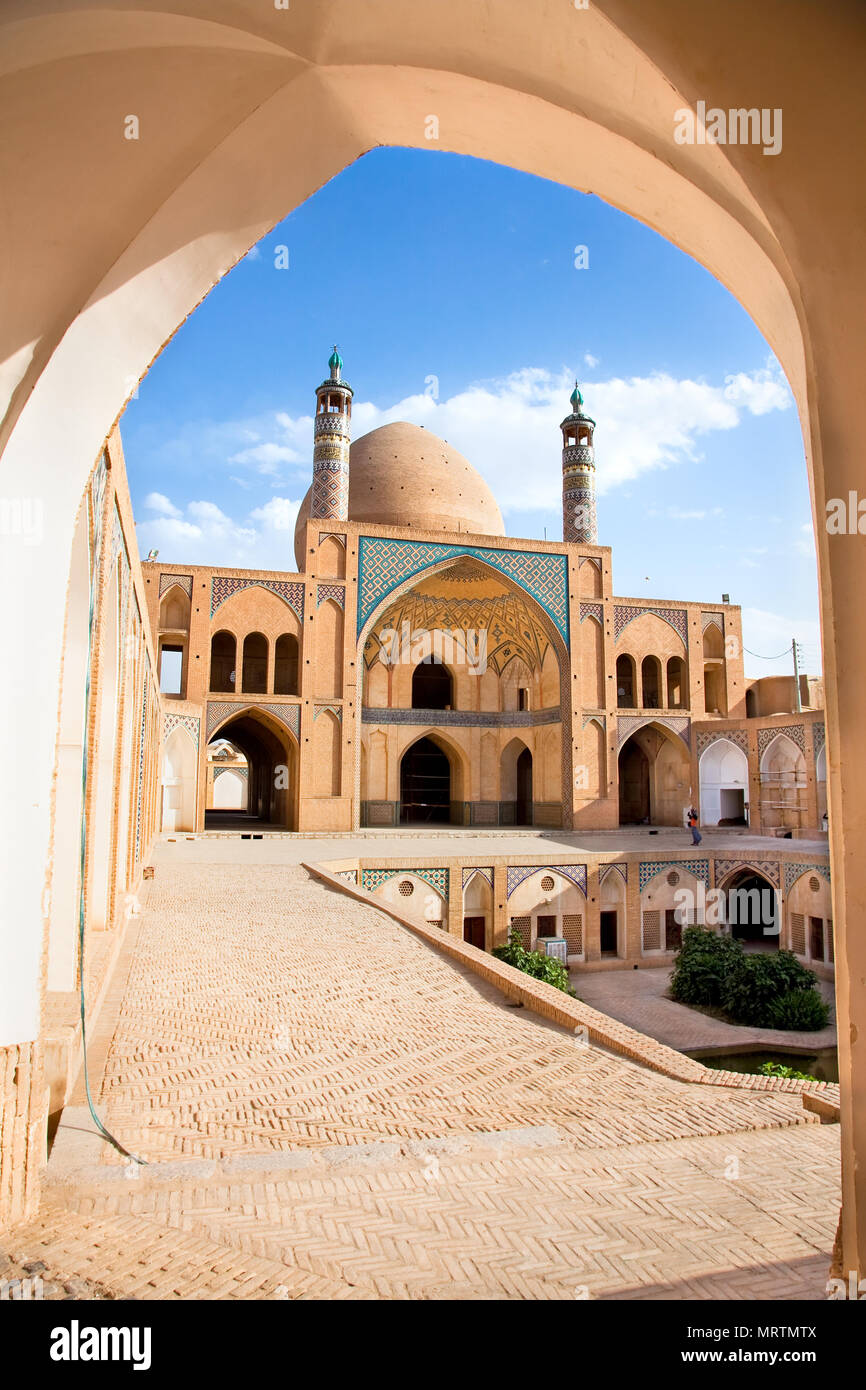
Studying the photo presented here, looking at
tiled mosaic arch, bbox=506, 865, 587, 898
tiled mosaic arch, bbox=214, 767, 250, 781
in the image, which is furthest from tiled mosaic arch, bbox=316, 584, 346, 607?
tiled mosaic arch, bbox=214, 767, 250, 781

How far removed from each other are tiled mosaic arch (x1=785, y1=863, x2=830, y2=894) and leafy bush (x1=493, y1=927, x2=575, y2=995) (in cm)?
361

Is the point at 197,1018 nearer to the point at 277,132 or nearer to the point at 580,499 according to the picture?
the point at 277,132

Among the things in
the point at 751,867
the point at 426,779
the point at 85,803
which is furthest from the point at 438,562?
the point at 85,803

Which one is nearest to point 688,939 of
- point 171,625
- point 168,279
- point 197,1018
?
point 197,1018

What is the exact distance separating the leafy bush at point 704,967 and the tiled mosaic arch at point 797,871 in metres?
1.60

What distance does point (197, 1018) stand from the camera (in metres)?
4.55

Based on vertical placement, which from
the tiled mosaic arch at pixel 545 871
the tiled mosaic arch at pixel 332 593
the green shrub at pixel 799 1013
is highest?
the tiled mosaic arch at pixel 332 593

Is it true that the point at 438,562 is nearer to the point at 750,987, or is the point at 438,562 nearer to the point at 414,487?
the point at 414,487

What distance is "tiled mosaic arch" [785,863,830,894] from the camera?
12.3 m

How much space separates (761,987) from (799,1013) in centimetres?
49

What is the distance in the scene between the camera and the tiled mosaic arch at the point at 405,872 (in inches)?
456

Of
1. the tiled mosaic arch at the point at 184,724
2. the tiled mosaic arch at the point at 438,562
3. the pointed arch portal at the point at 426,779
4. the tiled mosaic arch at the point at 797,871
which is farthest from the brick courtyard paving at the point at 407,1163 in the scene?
the pointed arch portal at the point at 426,779

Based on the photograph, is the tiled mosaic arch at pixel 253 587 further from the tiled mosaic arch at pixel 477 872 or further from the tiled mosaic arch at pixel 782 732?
the tiled mosaic arch at pixel 782 732

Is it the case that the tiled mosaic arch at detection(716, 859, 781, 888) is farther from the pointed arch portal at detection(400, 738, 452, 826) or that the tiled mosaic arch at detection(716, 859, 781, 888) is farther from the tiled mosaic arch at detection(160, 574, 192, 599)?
the tiled mosaic arch at detection(160, 574, 192, 599)
